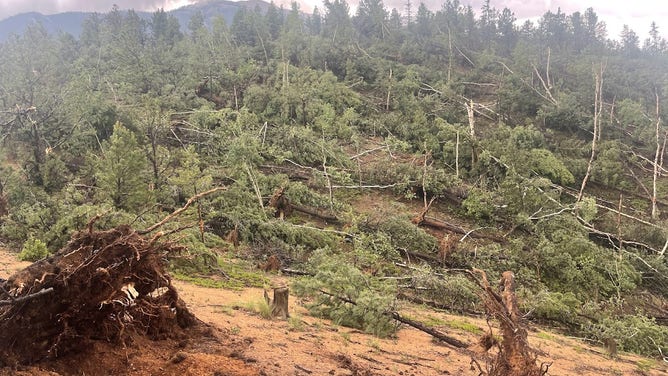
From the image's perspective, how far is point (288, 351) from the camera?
5309 mm

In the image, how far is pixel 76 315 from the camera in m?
3.76

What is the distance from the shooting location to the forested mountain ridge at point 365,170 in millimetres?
11484

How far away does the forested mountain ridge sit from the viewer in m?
11.5

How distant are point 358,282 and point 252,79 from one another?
984 inches

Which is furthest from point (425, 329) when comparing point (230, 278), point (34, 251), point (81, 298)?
point (34, 251)

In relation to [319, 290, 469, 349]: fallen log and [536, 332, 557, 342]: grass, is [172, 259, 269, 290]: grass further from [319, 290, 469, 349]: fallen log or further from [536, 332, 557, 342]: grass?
[536, 332, 557, 342]: grass

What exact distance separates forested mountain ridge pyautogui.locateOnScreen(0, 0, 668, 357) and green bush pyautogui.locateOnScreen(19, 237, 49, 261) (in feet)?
0.22

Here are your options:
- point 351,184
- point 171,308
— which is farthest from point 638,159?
point 171,308

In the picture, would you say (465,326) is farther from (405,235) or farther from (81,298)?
(81,298)

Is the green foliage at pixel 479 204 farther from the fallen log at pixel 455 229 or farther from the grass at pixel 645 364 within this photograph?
the grass at pixel 645 364

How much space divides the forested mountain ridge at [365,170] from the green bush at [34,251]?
0.22ft

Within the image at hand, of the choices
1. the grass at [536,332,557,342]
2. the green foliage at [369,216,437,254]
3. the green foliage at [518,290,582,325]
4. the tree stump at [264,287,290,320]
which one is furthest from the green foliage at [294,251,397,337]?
the green foliage at [369,216,437,254]

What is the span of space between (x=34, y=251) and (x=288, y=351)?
274 inches

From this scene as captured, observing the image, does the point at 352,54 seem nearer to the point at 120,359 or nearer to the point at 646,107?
the point at 646,107
